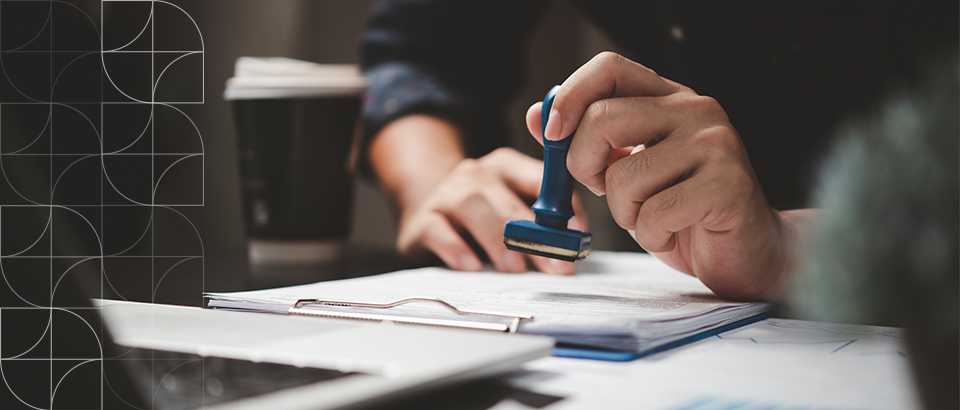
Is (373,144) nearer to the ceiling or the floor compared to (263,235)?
nearer to the ceiling

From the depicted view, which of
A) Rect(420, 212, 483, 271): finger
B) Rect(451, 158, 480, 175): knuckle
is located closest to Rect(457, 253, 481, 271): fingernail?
Rect(420, 212, 483, 271): finger

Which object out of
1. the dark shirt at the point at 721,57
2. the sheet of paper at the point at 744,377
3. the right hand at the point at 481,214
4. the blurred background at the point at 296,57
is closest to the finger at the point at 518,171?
the right hand at the point at 481,214

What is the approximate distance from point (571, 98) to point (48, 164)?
0.32m

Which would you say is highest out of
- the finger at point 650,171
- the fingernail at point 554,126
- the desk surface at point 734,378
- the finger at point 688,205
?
the fingernail at point 554,126

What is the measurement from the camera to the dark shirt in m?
0.66

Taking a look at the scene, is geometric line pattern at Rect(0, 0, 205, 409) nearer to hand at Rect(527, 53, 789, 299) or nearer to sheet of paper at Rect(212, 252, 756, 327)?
sheet of paper at Rect(212, 252, 756, 327)

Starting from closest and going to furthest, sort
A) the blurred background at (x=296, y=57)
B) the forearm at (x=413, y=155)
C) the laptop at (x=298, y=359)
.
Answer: the laptop at (x=298, y=359) → the forearm at (x=413, y=155) → the blurred background at (x=296, y=57)

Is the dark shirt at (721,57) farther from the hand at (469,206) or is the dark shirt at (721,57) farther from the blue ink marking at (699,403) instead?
the blue ink marking at (699,403)

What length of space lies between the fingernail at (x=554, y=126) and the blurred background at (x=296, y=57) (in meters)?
0.35

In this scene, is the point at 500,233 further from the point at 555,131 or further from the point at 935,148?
the point at 935,148

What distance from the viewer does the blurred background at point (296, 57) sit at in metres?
0.95

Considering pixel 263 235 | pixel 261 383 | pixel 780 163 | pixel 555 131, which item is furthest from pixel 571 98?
pixel 780 163

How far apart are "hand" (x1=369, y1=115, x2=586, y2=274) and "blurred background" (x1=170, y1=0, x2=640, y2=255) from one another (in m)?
0.11

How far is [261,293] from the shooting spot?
1.24 feet
